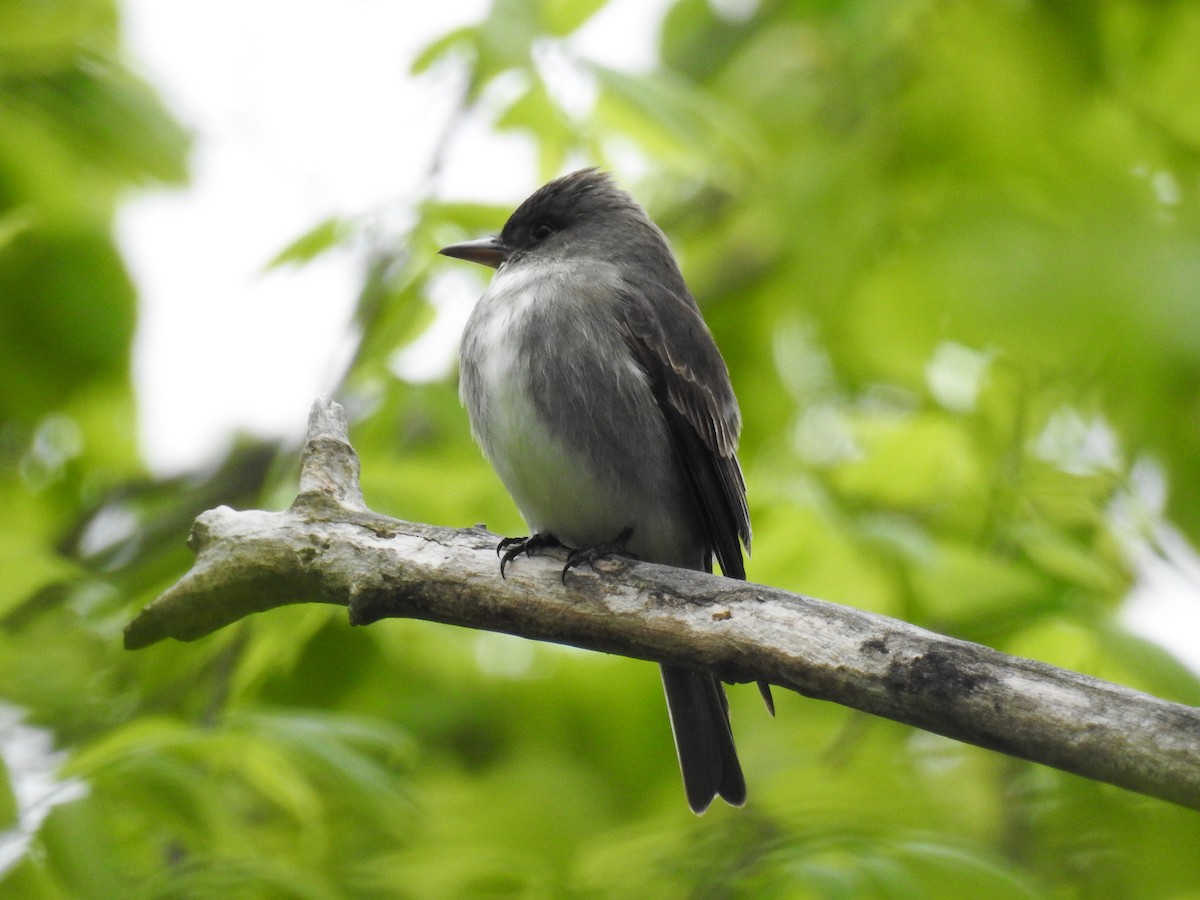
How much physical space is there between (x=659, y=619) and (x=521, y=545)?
0.48m

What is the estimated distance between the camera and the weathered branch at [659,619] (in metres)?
1.90

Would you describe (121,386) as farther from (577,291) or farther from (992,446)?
(992,446)

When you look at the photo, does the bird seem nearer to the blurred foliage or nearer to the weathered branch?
the blurred foliage

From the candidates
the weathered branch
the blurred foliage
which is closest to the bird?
the blurred foliage

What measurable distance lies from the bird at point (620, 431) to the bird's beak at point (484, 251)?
2.7 inches

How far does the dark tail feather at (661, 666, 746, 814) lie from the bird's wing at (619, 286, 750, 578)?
331mm

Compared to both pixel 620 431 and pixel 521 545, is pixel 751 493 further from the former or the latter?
pixel 521 545

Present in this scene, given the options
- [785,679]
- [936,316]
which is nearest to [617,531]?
[936,316]

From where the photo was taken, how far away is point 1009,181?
9.30 feet

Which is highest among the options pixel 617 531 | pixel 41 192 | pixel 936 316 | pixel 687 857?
pixel 41 192

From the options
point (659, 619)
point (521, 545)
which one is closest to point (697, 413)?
point (521, 545)

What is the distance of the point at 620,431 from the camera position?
10.2 feet

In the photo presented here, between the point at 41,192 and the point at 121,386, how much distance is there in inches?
20.3

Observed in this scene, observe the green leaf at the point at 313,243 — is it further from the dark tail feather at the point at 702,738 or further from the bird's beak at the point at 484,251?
the dark tail feather at the point at 702,738
